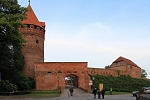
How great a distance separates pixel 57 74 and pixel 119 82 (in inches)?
817

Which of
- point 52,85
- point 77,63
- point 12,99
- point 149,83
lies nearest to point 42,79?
point 52,85

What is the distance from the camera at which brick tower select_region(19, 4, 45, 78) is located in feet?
169

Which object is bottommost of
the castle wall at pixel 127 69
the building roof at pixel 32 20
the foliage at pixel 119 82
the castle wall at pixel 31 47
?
the foliage at pixel 119 82

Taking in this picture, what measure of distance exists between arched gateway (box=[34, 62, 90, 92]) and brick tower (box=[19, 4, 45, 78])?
222 cm

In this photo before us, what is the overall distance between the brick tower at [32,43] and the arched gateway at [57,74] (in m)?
2.22

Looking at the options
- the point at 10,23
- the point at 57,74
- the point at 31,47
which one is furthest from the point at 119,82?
the point at 10,23

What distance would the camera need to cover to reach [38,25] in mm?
53656

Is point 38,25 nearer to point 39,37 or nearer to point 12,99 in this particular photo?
point 39,37

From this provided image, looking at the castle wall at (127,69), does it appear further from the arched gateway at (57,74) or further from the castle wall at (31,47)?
the castle wall at (31,47)

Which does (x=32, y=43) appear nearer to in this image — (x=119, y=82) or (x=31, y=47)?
(x=31, y=47)

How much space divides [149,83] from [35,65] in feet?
140

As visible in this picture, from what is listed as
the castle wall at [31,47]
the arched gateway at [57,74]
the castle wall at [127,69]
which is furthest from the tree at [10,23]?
the castle wall at [127,69]

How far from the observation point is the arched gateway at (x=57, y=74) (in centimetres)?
4988

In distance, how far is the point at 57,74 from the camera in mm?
50688
